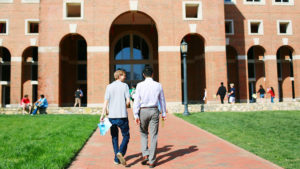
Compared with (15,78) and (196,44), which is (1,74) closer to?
(15,78)

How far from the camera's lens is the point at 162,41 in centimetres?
1991

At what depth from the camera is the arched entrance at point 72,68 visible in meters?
25.2

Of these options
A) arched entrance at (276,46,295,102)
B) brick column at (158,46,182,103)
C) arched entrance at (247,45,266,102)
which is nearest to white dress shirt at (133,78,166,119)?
brick column at (158,46,182,103)

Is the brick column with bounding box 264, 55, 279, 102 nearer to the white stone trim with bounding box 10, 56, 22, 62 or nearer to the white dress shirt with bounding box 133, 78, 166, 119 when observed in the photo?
the white dress shirt with bounding box 133, 78, 166, 119

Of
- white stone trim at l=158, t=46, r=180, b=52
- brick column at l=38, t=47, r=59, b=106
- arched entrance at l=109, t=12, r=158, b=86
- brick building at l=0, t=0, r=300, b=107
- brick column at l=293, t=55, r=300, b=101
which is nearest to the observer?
brick column at l=38, t=47, r=59, b=106

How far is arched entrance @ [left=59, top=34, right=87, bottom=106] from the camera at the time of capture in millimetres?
25172

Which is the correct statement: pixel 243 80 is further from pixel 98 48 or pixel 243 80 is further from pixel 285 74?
pixel 98 48

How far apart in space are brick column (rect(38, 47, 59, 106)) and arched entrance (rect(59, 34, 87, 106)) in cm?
533

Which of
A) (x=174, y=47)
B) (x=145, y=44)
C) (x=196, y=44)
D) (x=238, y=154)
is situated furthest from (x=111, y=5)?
(x=238, y=154)

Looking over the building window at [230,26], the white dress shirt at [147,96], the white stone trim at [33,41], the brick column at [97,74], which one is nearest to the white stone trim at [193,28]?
the brick column at [97,74]

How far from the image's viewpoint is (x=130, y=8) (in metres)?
19.8

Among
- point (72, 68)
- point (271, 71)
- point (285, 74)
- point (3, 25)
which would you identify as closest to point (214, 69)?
point (271, 71)

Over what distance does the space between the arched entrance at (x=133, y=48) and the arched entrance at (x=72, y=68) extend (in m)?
3.80

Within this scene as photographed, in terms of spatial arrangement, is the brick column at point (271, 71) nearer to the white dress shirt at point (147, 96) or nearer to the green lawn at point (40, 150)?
the green lawn at point (40, 150)
